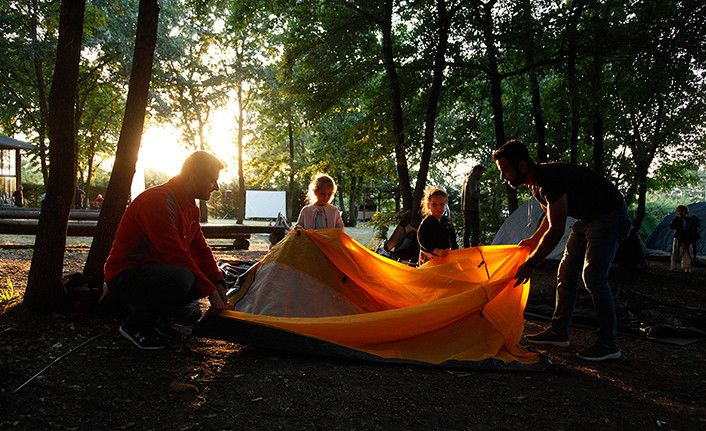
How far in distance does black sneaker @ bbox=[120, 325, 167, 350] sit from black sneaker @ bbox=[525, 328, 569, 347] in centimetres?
298

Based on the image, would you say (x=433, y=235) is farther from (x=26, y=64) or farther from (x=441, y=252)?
(x=26, y=64)

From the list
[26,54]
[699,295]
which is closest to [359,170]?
[699,295]

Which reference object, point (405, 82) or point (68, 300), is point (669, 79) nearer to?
point (405, 82)

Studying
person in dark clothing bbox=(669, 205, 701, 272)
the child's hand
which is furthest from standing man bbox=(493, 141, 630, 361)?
person in dark clothing bbox=(669, 205, 701, 272)

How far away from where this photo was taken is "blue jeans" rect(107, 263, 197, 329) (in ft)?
9.27

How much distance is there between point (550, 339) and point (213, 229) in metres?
8.83

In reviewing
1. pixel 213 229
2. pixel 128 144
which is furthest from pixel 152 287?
pixel 213 229

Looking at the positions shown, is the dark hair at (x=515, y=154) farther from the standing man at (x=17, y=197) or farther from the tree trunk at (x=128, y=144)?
the standing man at (x=17, y=197)

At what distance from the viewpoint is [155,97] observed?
17812 millimetres

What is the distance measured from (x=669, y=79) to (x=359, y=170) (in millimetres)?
5868

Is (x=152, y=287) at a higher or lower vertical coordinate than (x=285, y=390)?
higher

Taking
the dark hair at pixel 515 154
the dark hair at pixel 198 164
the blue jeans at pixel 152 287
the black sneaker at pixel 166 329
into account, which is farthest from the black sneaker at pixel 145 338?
the dark hair at pixel 515 154

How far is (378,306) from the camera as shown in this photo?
151 inches

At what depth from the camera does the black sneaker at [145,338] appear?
2932 mm
